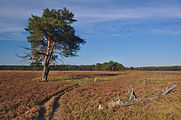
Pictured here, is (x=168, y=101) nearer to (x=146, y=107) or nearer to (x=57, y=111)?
(x=146, y=107)

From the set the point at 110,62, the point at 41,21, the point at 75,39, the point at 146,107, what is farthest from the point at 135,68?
the point at 146,107

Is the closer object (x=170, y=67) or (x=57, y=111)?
(x=57, y=111)

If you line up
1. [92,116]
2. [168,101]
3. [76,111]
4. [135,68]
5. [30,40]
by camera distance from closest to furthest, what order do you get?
1. [92,116]
2. [76,111]
3. [168,101]
4. [30,40]
5. [135,68]

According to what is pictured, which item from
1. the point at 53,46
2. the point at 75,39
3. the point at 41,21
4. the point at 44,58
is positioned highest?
the point at 41,21

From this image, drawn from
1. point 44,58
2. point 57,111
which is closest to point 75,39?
point 44,58

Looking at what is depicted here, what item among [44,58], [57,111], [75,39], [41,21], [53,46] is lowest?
[57,111]

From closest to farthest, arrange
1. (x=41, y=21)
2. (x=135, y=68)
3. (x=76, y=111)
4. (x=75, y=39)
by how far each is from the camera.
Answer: (x=76, y=111) < (x=41, y=21) < (x=75, y=39) < (x=135, y=68)

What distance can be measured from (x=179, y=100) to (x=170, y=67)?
9593 cm

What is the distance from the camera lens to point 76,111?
852 centimetres

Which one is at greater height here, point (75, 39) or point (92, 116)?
point (75, 39)

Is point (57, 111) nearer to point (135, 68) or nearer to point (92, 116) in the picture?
point (92, 116)

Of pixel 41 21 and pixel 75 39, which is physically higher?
pixel 41 21

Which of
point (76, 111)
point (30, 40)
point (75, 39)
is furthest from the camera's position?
point (75, 39)

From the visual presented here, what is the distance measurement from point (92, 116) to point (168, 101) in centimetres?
650
